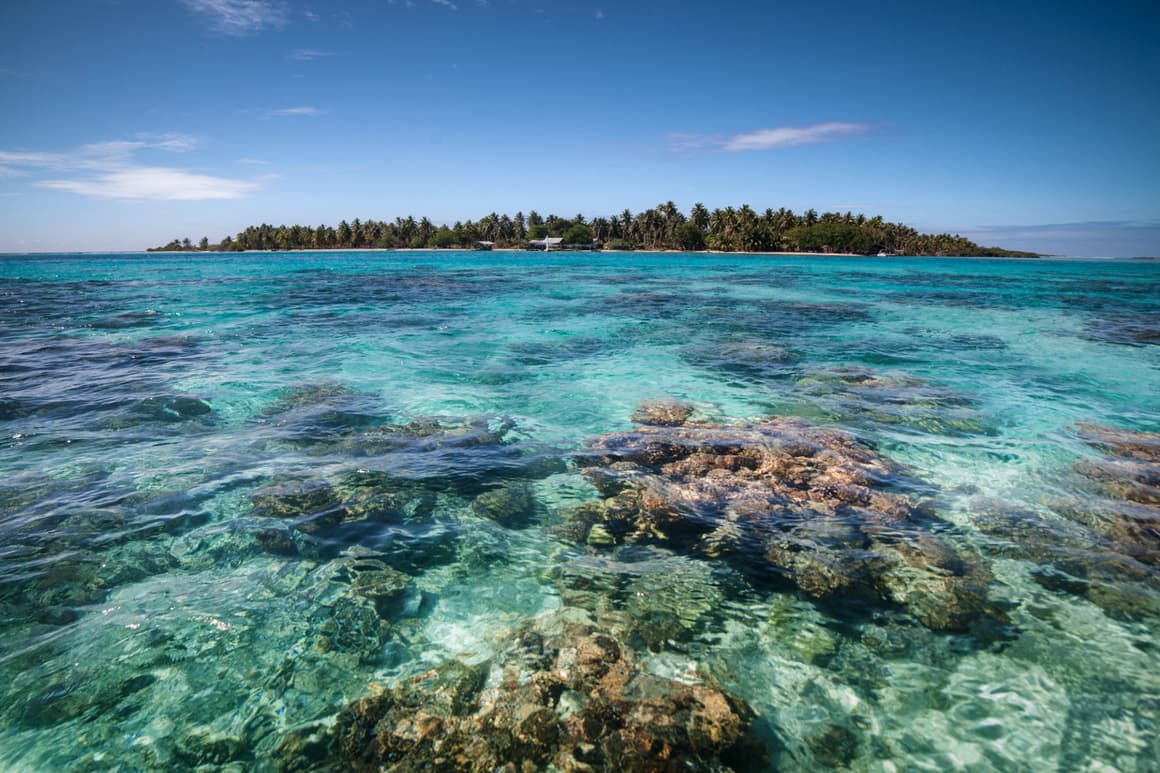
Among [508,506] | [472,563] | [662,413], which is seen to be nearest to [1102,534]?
[662,413]

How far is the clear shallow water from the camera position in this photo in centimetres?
326

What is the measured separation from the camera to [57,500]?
564 centimetres

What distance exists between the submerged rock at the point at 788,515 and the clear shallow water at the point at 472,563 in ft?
0.68

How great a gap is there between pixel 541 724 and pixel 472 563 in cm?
195

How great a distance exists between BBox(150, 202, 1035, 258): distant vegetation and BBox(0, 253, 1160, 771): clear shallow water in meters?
126

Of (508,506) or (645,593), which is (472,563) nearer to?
(508,506)

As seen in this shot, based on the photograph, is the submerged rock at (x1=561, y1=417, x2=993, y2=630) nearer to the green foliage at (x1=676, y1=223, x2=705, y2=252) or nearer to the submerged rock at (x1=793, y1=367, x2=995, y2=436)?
the submerged rock at (x1=793, y1=367, x2=995, y2=436)

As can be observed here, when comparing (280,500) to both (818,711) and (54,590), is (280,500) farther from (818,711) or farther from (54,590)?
(818,711)

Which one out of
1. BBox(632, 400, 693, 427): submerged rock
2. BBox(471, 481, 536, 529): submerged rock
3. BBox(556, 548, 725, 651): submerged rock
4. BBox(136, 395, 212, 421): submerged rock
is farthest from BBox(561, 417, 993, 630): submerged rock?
BBox(136, 395, 212, 421): submerged rock

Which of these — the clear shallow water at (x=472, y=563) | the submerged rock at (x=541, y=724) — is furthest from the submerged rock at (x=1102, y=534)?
the submerged rock at (x=541, y=724)

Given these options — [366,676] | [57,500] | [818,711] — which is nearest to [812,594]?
[818,711]

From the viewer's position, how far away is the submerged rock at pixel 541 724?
2.93 m

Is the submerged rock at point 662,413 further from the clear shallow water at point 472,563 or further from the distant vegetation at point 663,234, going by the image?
the distant vegetation at point 663,234

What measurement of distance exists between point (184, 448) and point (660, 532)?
21.5 feet
